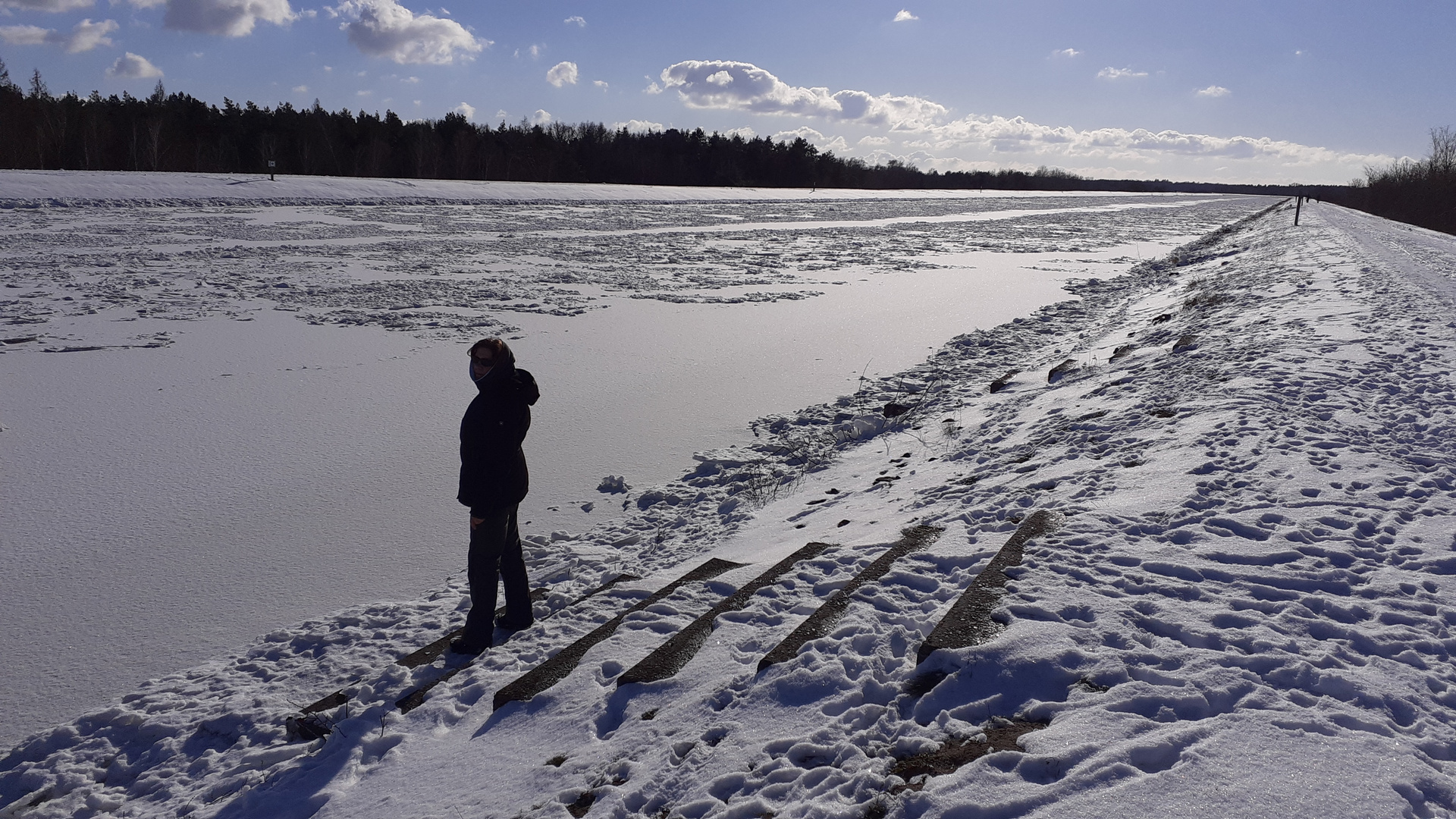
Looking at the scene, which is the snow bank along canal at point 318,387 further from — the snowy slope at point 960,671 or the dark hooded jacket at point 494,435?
the dark hooded jacket at point 494,435

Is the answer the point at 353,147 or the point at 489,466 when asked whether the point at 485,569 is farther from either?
the point at 353,147

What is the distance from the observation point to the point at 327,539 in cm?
541

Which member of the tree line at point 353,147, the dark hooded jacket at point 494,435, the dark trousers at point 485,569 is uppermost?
the tree line at point 353,147

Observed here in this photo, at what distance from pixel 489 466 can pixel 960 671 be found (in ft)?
8.28

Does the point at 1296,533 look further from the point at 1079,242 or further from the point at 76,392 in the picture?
the point at 1079,242

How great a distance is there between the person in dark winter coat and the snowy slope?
27 cm

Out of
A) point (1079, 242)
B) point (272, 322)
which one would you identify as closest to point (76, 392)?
point (272, 322)

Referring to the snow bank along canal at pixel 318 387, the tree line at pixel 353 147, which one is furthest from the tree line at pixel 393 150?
the snow bank along canal at pixel 318 387

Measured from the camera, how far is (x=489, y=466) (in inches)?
164

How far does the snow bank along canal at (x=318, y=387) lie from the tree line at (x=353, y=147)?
879 inches

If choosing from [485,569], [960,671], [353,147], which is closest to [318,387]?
[485,569]

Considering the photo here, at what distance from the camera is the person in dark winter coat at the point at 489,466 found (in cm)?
408

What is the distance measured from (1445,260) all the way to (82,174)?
142ft

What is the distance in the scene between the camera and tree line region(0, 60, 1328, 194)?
48.7 m
